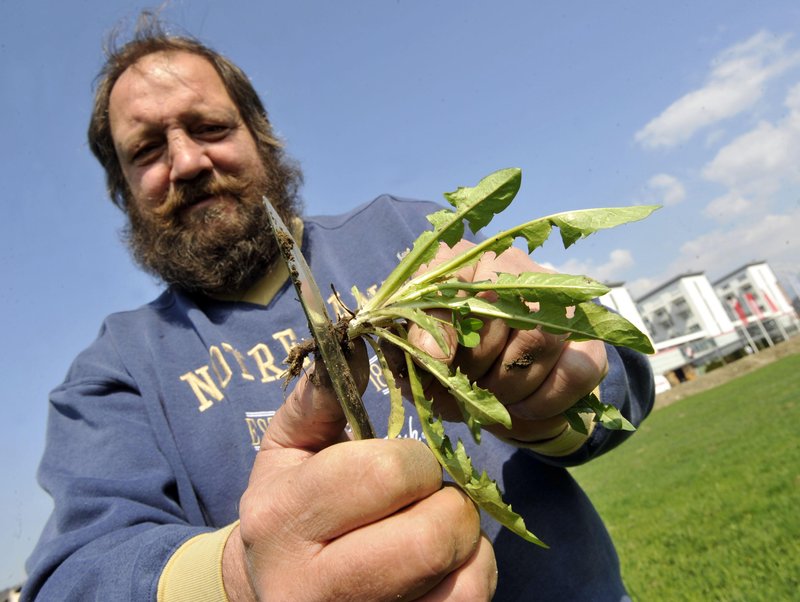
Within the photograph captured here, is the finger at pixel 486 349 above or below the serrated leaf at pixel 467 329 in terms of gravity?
below

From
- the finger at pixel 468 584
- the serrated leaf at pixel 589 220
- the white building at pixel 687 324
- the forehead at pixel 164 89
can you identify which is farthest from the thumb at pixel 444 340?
the white building at pixel 687 324

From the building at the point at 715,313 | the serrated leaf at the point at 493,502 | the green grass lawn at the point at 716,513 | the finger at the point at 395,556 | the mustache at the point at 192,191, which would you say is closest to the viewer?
the finger at the point at 395,556

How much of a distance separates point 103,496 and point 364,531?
60.6 inches

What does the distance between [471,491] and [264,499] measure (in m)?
0.53

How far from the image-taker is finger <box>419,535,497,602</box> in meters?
1.26

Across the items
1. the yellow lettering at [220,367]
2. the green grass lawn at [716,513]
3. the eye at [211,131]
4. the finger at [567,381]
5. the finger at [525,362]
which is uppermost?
the eye at [211,131]

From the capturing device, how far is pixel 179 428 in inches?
104

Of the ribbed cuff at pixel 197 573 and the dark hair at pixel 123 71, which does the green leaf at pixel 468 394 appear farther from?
the dark hair at pixel 123 71

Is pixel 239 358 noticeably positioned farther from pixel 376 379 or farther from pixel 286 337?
pixel 376 379

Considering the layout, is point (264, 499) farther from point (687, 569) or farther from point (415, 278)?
point (687, 569)

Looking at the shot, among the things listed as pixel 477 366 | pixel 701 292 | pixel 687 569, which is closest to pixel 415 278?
pixel 477 366

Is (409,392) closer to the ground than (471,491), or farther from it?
farther from it

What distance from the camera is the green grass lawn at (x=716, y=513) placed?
5996 mm

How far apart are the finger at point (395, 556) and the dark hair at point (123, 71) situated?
11.1ft
